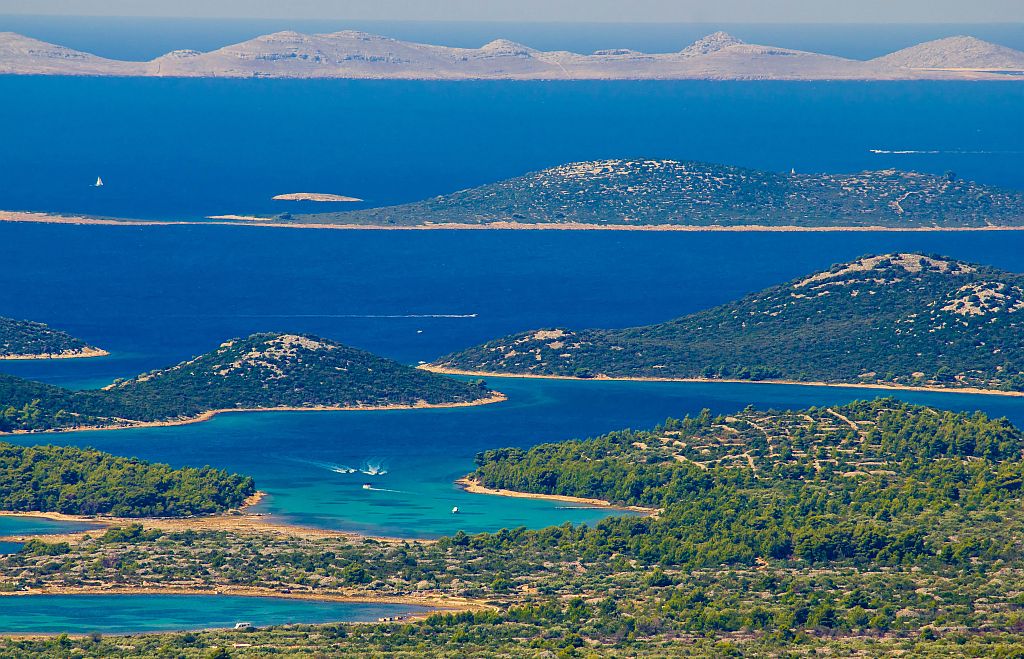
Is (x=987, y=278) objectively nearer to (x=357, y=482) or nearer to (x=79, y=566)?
(x=357, y=482)

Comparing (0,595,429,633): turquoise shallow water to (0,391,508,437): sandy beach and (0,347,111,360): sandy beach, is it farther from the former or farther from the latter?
(0,347,111,360): sandy beach

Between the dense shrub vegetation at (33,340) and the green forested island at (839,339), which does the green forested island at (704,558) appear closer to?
the green forested island at (839,339)

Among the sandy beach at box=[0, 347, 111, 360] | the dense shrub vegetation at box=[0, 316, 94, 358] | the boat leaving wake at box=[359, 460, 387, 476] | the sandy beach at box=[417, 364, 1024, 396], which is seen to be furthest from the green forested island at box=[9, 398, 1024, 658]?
the dense shrub vegetation at box=[0, 316, 94, 358]

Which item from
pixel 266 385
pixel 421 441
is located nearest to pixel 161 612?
pixel 421 441

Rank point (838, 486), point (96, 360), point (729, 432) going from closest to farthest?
point (838, 486) < point (729, 432) < point (96, 360)

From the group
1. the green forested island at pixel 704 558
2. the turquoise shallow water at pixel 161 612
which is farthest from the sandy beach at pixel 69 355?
the turquoise shallow water at pixel 161 612

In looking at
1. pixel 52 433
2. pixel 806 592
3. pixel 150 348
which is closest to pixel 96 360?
pixel 150 348

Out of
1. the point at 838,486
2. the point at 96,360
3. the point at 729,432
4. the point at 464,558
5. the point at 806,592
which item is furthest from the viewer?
the point at 96,360
